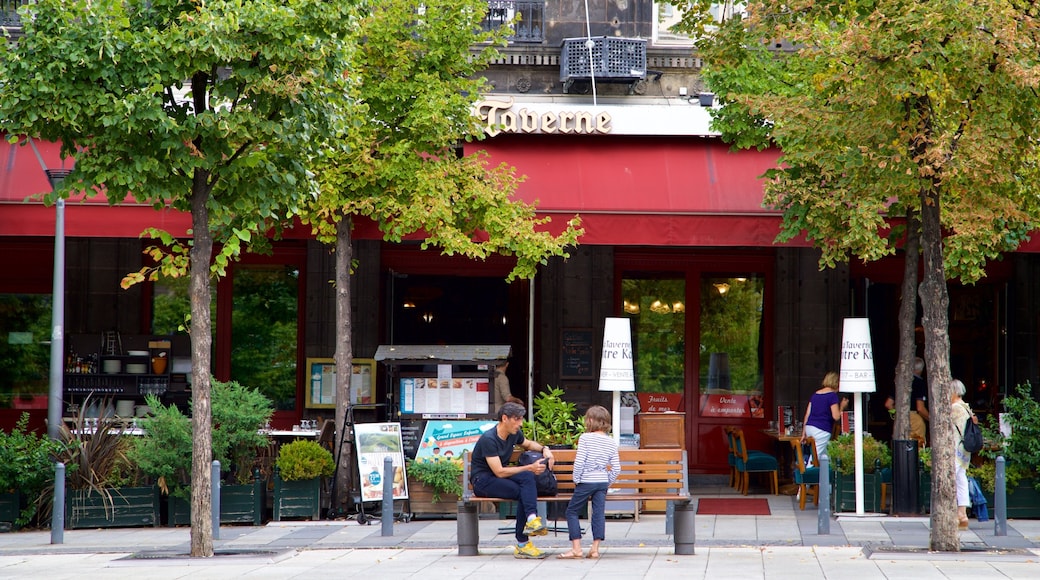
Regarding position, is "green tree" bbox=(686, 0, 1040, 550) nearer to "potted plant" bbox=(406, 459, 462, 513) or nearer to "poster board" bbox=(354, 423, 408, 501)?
"potted plant" bbox=(406, 459, 462, 513)

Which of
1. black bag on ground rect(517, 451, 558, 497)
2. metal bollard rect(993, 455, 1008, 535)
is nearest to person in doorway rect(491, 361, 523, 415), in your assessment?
black bag on ground rect(517, 451, 558, 497)

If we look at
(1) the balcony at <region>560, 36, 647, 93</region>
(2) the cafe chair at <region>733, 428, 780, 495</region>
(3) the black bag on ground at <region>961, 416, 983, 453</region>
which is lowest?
(2) the cafe chair at <region>733, 428, 780, 495</region>

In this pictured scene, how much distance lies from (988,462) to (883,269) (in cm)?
425

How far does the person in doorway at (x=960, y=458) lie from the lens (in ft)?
41.6

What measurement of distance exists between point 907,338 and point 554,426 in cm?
430

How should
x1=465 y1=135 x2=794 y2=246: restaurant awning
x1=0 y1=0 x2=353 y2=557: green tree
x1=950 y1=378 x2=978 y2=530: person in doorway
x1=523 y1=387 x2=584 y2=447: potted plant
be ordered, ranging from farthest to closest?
x1=465 y1=135 x2=794 y2=246: restaurant awning
x1=523 y1=387 x2=584 y2=447: potted plant
x1=950 y1=378 x2=978 y2=530: person in doorway
x1=0 y1=0 x2=353 y2=557: green tree

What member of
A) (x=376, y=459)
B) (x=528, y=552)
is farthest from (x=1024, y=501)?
(x=376, y=459)

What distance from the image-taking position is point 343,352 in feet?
47.1

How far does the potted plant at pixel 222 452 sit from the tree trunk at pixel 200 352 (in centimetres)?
224

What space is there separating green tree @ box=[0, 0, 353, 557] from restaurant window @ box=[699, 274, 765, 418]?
8078 mm

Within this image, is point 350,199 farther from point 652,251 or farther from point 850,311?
point 850,311

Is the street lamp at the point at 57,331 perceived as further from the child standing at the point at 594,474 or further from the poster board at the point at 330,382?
the child standing at the point at 594,474

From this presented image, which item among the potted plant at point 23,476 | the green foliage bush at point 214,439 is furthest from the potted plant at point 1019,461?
the potted plant at point 23,476

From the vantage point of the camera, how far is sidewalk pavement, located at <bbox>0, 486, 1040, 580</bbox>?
32.8ft
